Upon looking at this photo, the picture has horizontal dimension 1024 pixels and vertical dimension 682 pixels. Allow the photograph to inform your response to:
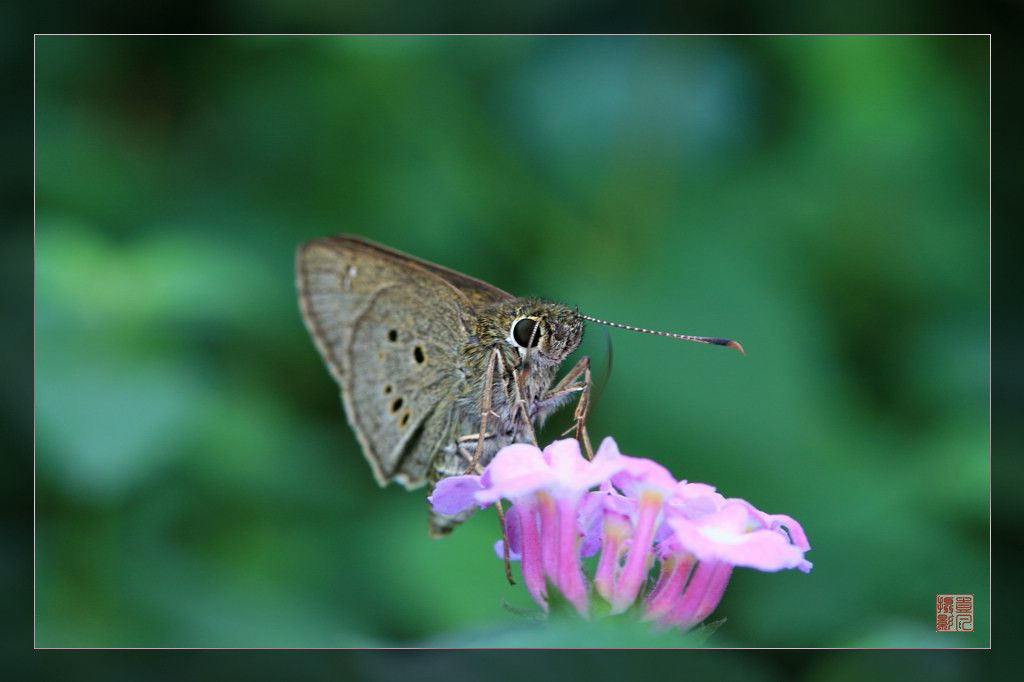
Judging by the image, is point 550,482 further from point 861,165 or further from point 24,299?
point 861,165

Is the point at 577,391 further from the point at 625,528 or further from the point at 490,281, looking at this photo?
the point at 490,281

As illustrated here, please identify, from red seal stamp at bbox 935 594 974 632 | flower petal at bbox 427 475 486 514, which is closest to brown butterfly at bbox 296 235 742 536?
flower petal at bbox 427 475 486 514

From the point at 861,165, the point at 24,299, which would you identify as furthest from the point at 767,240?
the point at 24,299

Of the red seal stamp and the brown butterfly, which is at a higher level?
the brown butterfly

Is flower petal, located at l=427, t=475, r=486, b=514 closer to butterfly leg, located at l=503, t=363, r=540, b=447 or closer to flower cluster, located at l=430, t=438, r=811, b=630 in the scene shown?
flower cluster, located at l=430, t=438, r=811, b=630

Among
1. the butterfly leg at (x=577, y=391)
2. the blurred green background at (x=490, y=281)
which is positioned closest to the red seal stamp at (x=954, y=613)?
the blurred green background at (x=490, y=281)

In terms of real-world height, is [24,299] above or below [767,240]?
below
